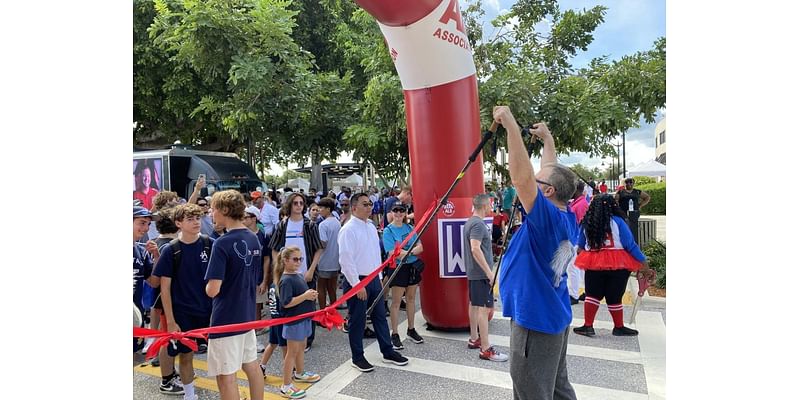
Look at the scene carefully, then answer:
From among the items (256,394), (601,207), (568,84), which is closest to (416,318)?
(601,207)

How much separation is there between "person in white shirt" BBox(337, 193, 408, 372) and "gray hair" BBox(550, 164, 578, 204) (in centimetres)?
242

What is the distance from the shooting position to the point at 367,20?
11211mm

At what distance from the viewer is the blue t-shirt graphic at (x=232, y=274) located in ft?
11.0

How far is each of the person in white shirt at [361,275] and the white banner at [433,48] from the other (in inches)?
60.4

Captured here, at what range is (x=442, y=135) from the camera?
5.47 m

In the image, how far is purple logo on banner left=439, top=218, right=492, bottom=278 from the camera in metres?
5.56

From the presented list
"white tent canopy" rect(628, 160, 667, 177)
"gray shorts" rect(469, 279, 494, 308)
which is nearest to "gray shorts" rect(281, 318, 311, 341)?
"gray shorts" rect(469, 279, 494, 308)

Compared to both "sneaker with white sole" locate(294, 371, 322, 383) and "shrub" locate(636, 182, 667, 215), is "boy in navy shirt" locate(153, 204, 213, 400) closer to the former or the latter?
"sneaker with white sole" locate(294, 371, 322, 383)

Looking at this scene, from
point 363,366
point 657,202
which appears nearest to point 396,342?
point 363,366

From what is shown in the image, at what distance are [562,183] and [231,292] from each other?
2.36m

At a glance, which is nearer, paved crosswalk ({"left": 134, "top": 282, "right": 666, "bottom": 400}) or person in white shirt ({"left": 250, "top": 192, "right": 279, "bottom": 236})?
paved crosswalk ({"left": 134, "top": 282, "right": 666, "bottom": 400})

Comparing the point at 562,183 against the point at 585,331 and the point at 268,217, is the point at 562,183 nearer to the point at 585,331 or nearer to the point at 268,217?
the point at 585,331

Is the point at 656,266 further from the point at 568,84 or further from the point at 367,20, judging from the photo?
the point at 367,20

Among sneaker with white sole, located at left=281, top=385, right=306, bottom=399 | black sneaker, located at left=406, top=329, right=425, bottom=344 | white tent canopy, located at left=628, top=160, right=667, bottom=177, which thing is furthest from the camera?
white tent canopy, located at left=628, top=160, right=667, bottom=177
